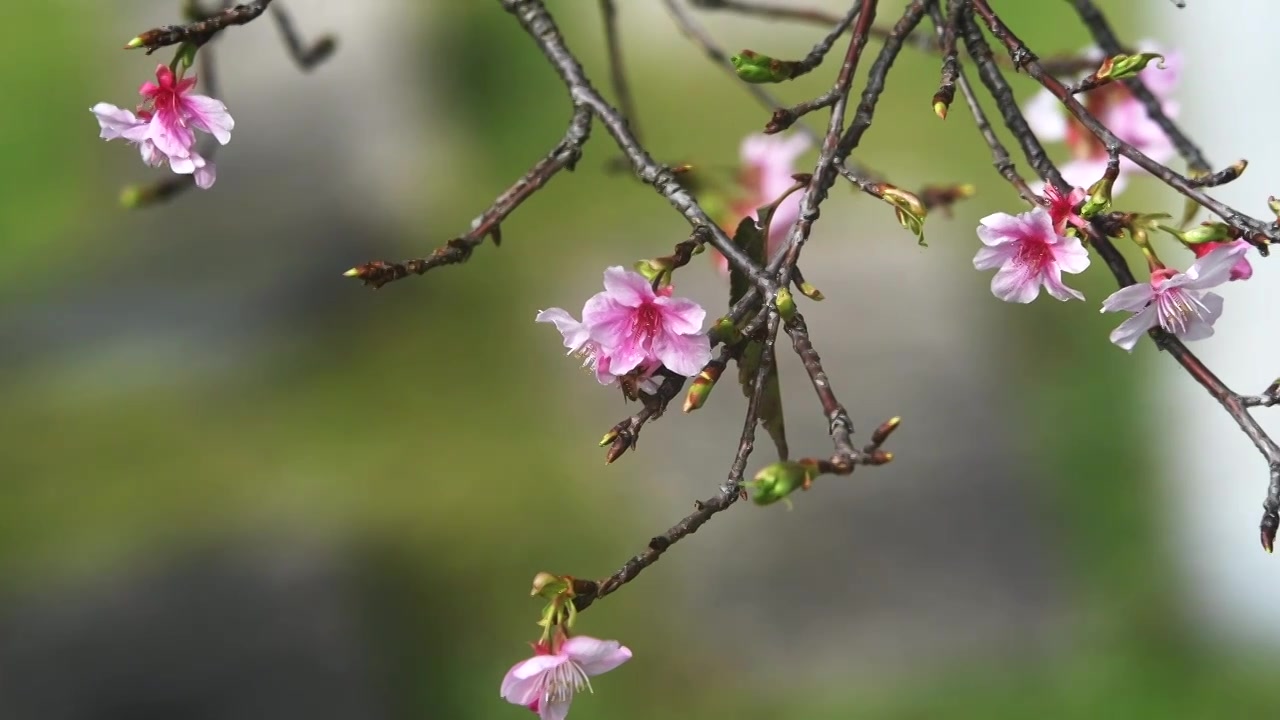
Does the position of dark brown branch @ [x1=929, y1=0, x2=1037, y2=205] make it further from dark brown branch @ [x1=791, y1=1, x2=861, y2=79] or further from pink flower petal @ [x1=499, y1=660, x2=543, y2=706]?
pink flower petal @ [x1=499, y1=660, x2=543, y2=706]

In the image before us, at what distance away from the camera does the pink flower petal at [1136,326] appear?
0.55 meters

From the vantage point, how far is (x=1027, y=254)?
0.55 m

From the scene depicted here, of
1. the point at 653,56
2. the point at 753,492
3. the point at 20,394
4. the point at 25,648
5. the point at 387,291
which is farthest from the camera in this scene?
the point at 653,56

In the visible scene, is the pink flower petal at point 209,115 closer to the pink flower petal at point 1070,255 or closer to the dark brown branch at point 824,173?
the dark brown branch at point 824,173

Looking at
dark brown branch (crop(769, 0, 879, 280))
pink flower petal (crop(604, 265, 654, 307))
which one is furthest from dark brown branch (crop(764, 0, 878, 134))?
pink flower petal (crop(604, 265, 654, 307))

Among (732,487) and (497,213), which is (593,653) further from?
(497,213)

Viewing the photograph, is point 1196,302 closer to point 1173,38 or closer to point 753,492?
point 753,492

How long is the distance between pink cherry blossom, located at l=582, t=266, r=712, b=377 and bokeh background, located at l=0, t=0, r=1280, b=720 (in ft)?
5.61

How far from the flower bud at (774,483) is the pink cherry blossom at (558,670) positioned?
133 millimetres

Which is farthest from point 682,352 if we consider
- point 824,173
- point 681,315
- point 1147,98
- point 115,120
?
point 1147,98

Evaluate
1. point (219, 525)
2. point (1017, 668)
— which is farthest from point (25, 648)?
point (1017, 668)

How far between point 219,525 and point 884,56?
6.85 feet

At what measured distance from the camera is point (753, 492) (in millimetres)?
478

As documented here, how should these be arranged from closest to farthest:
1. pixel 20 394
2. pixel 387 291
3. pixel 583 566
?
pixel 583 566
pixel 20 394
pixel 387 291
